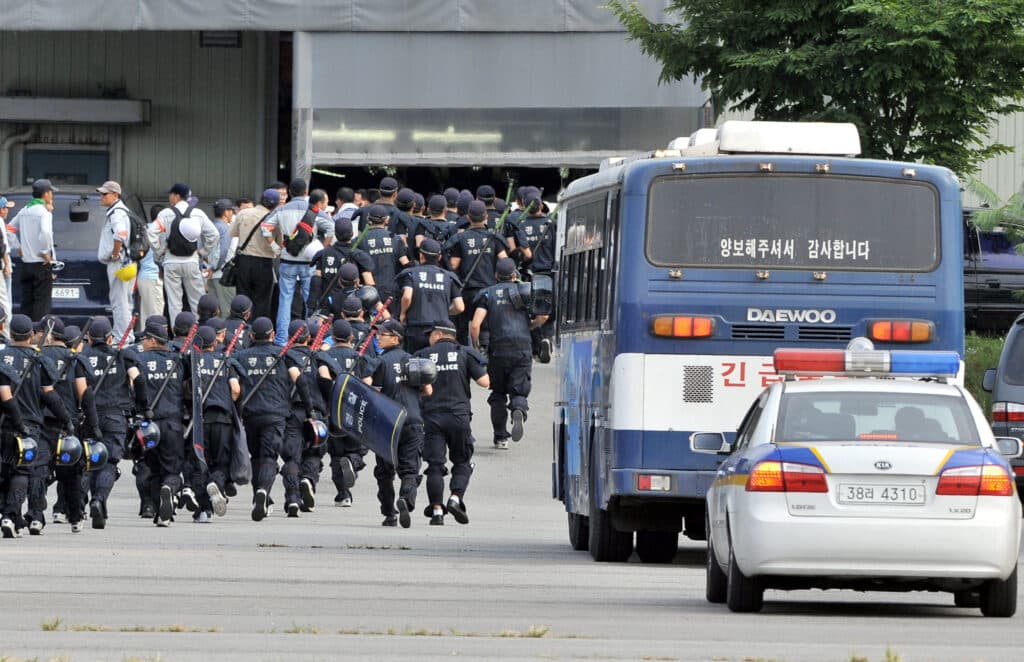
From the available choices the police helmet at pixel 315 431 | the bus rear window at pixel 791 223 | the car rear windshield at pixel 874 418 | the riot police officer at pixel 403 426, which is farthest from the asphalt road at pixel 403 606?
the bus rear window at pixel 791 223

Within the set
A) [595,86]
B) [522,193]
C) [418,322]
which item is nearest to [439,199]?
[522,193]

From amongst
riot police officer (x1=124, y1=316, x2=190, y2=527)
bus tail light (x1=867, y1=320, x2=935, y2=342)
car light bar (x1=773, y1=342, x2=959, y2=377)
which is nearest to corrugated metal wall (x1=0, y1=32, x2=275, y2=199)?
riot police officer (x1=124, y1=316, x2=190, y2=527)

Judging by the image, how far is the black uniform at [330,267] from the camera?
25.5 m

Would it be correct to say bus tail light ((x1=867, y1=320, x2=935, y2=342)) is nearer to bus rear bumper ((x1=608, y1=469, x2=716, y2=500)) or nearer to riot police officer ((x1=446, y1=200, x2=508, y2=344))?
bus rear bumper ((x1=608, y1=469, x2=716, y2=500))

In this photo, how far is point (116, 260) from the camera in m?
27.2

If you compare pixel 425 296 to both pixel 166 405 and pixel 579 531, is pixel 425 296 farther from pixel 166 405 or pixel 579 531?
pixel 579 531

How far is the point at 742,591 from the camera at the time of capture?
12.9 meters

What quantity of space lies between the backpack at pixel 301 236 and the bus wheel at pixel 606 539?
398 inches

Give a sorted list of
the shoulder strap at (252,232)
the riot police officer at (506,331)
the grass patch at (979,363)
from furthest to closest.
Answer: the grass patch at (979,363) → the shoulder strap at (252,232) → the riot police officer at (506,331)

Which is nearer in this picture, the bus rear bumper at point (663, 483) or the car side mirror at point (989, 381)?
the bus rear bumper at point (663, 483)

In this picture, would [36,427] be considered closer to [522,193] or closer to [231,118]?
[522,193]

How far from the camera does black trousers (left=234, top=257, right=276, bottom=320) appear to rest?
2794cm

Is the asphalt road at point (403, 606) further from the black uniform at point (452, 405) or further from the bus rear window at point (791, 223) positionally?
the bus rear window at point (791, 223)

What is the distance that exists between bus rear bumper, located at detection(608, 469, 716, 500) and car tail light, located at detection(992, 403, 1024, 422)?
603cm
